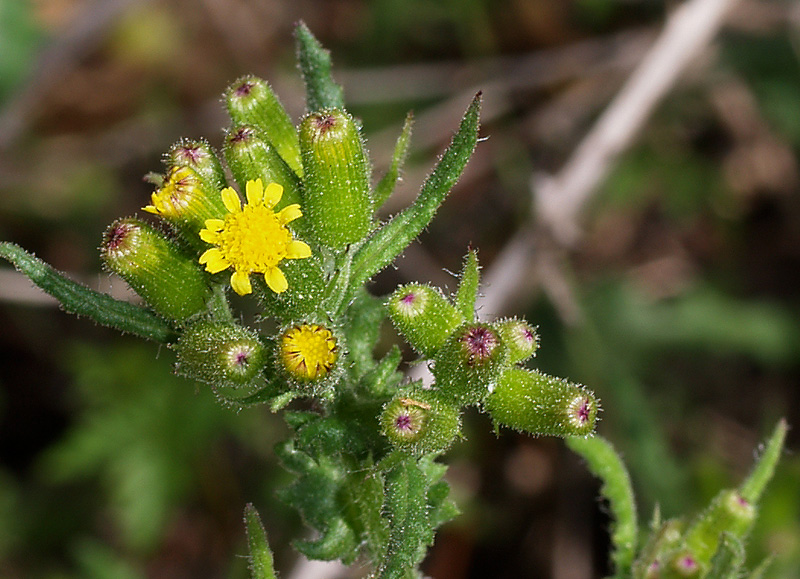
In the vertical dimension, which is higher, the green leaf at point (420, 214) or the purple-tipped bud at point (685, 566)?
the green leaf at point (420, 214)

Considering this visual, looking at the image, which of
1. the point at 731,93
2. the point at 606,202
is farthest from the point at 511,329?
the point at 731,93

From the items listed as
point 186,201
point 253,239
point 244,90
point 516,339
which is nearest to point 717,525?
point 516,339

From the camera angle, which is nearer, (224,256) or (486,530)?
(224,256)

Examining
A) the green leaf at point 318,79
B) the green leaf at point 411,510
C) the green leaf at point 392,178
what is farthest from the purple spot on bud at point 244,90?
the green leaf at point 411,510

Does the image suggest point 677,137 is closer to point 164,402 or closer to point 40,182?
point 164,402

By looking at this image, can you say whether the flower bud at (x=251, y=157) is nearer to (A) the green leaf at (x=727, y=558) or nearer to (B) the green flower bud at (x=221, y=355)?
(B) the green flower bud at (x=221, y=355)

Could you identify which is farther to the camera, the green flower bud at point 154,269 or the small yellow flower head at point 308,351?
the green flower bud at point 154,269

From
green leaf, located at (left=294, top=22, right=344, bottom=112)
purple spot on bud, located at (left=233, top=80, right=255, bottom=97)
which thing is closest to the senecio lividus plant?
purple spot on bud, located at (left=233, top=80, right=255, bottom=97)
